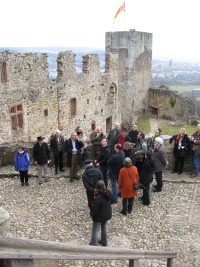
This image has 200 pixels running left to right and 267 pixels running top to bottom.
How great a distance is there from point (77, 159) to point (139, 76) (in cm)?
2146

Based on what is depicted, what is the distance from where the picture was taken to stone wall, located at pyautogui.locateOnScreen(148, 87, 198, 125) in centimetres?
2981

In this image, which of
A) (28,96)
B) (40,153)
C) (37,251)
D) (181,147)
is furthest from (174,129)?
(37,251)

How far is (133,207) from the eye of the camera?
7344 millimetres

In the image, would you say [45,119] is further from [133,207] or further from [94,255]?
[94,255]

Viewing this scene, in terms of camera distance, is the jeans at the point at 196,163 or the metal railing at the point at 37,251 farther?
the jeans at the point at 196,163

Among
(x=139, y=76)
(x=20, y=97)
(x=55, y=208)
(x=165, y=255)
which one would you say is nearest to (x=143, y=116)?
(x=139, y=76)

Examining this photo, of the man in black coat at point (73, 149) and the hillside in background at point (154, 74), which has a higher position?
the hillside in background at point (154, 74)

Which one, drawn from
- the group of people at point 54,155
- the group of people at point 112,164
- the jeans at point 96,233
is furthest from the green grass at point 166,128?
the jeans at point 96,233

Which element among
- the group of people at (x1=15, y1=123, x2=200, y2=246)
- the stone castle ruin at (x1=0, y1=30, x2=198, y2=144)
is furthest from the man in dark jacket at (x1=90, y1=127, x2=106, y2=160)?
the stone castle ruin at (x1=0, y1=30, x2=198, y2=144)

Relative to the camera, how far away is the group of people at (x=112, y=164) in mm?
5648

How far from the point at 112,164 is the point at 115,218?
1.25 metres

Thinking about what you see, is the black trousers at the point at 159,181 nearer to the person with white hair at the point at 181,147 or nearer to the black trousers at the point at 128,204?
the person with white hair at the point at 181,147

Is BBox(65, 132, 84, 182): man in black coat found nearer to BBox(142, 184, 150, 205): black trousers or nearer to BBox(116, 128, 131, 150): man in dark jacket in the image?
BBox(116, 128, 131, 150): man in dark jacket

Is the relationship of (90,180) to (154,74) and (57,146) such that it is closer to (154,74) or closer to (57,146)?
(57,146)
